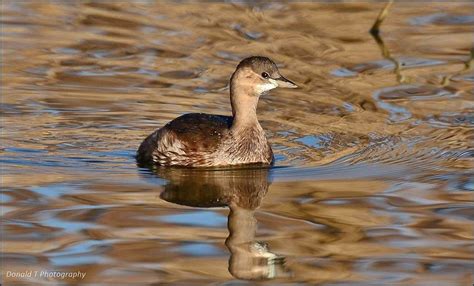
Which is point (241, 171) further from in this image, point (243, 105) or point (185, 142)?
point (243, 105)

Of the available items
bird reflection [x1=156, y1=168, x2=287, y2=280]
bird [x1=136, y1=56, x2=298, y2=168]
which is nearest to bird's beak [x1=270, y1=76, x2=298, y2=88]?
bird [x1=136, y1=56, x2=298, y2=168]

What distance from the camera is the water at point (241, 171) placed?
9383 mm

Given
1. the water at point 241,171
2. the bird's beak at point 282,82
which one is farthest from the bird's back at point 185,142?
the bird's beak at point 282,82

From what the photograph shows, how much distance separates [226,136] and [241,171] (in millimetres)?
403

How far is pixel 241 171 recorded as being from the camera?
12234 mm

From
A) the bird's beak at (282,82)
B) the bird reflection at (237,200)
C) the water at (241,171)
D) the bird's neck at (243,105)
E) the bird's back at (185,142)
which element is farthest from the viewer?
the bird's neck at (243,105)

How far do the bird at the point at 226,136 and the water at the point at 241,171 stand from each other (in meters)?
0.23

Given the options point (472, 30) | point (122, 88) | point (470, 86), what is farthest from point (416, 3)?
point (122, 88)

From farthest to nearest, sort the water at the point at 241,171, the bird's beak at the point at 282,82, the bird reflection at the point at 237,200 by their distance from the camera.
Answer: the bird's beak at the point at 282,82
the water at the point at 241,171
the bird reflection at the point at 237,200

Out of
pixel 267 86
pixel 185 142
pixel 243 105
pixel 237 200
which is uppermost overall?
pixel 267 86

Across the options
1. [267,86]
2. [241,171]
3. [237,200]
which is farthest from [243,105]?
[237,200]

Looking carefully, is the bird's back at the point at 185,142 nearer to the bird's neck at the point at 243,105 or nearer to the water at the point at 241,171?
the bird's neck at the point at 243,105

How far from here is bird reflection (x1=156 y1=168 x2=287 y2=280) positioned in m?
9.27

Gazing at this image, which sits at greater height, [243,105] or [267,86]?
[267,86]
